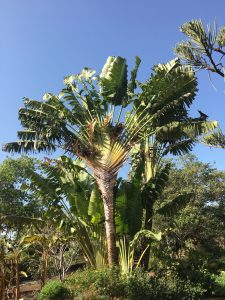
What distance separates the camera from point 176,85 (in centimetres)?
1259

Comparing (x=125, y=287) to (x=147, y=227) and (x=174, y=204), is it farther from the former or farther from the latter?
(x=174, y=204)

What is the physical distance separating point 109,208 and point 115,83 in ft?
15.2

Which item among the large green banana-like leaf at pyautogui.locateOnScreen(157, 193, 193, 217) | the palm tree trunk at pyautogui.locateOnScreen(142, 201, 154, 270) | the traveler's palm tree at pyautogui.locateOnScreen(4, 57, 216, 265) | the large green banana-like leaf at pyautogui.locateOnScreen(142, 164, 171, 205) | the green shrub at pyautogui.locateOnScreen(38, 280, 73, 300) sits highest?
the traveler's palm tree at pyautogui.locateOnScreen(4, 57, 216, 265)

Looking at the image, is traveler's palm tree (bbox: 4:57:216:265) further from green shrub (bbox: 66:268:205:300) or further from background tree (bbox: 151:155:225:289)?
background tree (bbox: 151:155:225:289)

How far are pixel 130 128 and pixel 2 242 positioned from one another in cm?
652

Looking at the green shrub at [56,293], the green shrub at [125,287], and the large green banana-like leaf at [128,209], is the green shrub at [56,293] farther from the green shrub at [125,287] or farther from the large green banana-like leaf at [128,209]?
the large green banana-like leaf at [128,209]

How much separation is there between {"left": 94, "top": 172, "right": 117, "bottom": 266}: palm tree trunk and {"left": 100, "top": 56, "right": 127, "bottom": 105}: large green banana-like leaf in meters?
3.33

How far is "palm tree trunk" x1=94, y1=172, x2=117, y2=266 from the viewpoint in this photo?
437 inches

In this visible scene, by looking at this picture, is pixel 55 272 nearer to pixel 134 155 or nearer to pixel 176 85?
pixel 134 155

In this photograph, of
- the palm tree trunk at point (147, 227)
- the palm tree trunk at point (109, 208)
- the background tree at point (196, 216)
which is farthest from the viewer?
the background tree at point (196, 216)

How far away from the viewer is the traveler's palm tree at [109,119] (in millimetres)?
11719

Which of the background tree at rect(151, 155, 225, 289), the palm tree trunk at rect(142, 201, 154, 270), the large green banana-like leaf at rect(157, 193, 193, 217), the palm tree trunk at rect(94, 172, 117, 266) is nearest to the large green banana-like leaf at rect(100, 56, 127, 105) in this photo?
the palm tree trunk at rect(94, 172, 117, 266)

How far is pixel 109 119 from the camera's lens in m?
12.6

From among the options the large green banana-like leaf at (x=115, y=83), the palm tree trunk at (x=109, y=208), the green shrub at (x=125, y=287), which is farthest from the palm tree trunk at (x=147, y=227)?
the large green banana-like leaf at (x=115, y=83)
